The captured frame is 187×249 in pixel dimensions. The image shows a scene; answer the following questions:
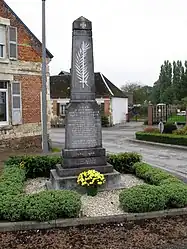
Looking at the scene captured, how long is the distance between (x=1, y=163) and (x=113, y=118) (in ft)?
86.1

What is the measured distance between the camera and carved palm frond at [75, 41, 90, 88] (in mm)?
8789

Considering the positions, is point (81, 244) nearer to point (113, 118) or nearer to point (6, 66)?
point (6, 66)

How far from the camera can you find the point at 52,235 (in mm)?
5656

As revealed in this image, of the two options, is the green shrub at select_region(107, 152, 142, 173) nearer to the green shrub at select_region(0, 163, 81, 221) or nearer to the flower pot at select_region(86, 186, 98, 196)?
the flower pot at select_region(86, 186, 98, 196)

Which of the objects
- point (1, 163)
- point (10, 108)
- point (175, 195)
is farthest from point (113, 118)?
point (175, 195)

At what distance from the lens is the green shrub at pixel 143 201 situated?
6.42m

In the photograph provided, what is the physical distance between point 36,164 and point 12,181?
2157 millimetres

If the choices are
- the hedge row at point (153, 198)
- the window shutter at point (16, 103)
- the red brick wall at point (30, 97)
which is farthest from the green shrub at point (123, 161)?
the red brick wall at point (30, 97)

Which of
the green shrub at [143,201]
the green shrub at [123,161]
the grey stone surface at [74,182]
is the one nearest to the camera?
the green shrub at [143,201]

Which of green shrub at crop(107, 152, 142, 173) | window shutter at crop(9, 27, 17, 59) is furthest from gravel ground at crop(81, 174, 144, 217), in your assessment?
window shutter at crop(9, 27, 17, 59)

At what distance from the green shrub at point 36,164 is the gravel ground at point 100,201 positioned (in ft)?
2.00

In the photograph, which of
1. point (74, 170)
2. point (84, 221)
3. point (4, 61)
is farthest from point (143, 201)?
point (4, 61)

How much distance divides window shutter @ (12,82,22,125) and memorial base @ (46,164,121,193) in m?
8.34

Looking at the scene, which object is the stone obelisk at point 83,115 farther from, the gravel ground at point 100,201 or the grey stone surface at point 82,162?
the gravel ground at point 100,201
